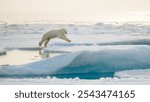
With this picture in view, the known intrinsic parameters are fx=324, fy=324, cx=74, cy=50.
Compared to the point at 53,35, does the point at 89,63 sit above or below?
below

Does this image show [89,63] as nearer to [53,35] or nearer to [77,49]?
[77,49]

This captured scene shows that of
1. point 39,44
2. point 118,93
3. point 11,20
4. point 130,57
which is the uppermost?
point 11,20

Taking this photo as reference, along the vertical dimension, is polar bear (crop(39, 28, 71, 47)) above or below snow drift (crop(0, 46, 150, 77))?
above

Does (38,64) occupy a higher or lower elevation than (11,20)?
lower

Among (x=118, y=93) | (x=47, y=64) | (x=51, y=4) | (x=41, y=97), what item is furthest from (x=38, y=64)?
(x=118, y=93)

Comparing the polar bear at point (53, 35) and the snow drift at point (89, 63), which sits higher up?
the polar bear at point (53, 35)

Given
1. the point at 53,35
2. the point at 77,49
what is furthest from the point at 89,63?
the point at 53,35

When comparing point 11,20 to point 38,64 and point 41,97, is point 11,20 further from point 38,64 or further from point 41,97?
point 41,97

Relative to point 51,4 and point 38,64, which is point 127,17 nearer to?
point 51,4

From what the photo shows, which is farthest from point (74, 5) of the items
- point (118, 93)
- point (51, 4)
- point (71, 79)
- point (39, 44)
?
point (118, 93)
